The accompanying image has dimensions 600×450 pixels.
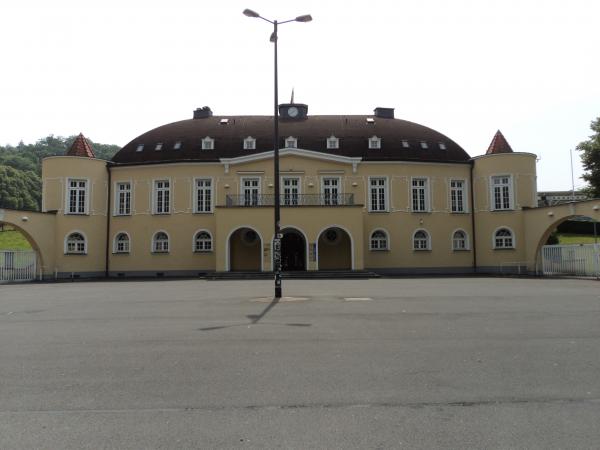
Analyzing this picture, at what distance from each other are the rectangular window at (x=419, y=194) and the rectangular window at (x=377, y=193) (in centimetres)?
223

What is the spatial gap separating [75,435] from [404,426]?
9.80ft

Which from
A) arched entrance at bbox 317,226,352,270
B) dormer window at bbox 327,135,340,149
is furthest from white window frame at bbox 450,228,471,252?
dormer window at bbox 327,135,340,149

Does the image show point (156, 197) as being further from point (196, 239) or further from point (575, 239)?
point (575, 239)

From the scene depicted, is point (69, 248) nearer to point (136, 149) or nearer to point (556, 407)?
point (136, 149)

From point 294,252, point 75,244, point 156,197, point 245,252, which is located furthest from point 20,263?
point 294,252

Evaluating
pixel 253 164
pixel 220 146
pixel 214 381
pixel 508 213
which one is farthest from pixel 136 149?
pixel 214 381

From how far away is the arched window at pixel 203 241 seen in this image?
37.6 metres

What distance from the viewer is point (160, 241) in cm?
3806

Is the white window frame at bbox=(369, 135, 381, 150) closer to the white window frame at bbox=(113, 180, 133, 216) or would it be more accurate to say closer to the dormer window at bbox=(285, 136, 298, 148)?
the dormer window at bbox=(285, 136, 298, 148)

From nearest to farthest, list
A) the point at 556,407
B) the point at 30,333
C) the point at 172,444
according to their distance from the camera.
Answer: the point at 172,444 < the point at 556,407 < the point at 30,333

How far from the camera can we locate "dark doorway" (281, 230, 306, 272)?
123ft

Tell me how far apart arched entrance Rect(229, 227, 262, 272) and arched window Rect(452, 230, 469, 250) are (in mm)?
14460

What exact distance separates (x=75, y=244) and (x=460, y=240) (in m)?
28.4

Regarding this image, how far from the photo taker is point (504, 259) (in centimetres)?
3684
